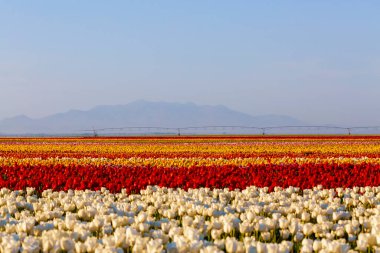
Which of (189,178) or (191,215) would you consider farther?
(189,178)

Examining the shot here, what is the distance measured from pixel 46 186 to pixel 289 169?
6.54 meters

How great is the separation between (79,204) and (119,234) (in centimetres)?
280

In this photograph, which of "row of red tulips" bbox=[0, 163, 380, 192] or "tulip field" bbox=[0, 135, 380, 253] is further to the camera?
"row of red tulips" bbox=[0, 163, 380, 192]

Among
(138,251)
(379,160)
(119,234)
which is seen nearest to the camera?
(138,251)

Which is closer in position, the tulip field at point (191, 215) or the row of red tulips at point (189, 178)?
the tulip field at point (191, 215)

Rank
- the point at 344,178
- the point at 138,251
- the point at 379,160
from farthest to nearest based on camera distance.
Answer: the point at 379,160 → the point at 344,178 → the point at 138,251

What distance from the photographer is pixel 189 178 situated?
12656mm

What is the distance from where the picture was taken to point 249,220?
685 centimetres

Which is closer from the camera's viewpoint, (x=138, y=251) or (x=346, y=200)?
(x=138, y=251)

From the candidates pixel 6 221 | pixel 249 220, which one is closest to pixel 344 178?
pixel 249 220

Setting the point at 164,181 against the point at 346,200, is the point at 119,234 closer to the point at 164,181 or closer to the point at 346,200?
the point at 346,200

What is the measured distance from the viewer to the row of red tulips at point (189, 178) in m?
11.5

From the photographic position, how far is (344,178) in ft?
41.1

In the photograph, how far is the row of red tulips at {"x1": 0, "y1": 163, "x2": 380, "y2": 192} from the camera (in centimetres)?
1146
